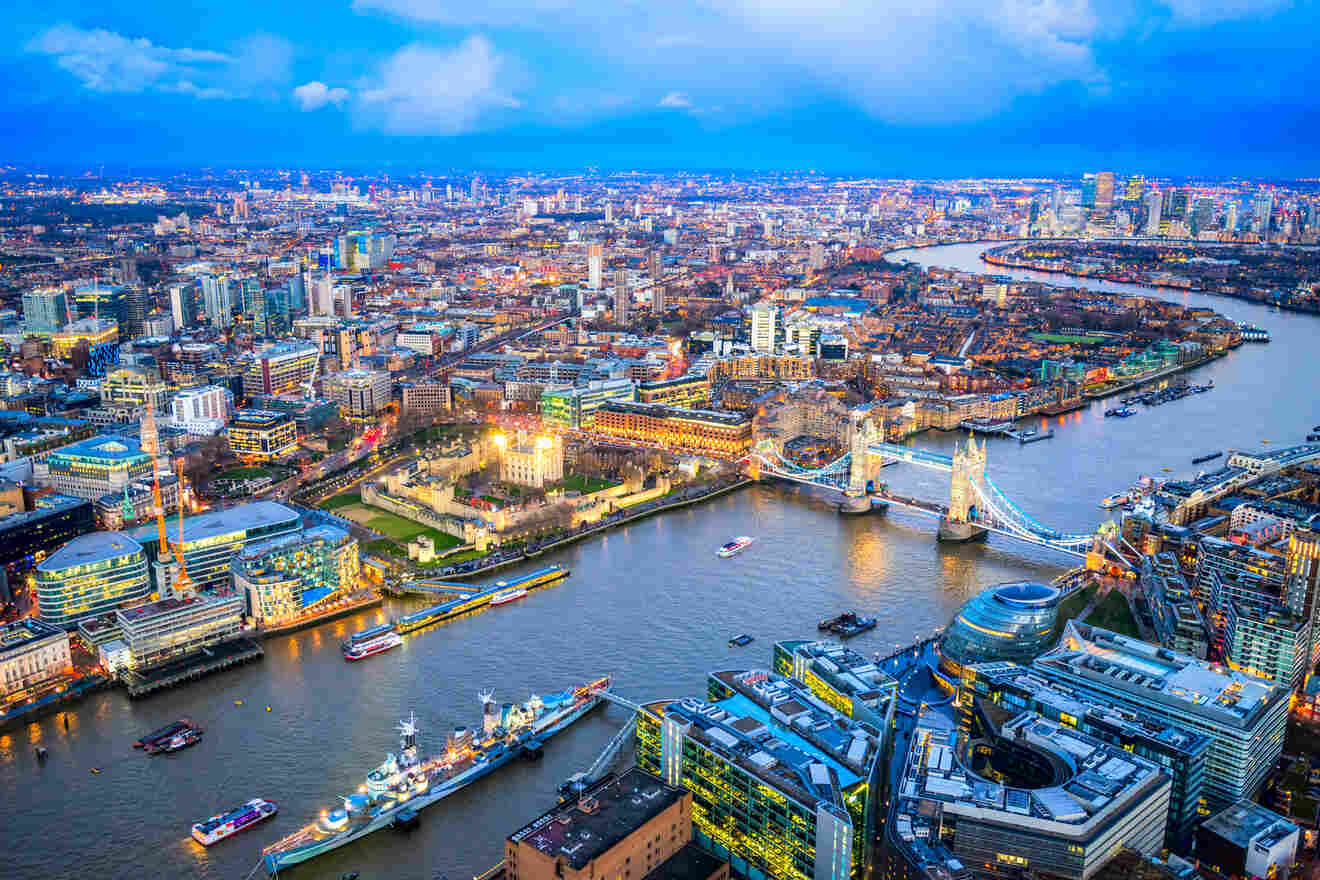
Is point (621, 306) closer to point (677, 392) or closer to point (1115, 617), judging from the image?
point (677, 392)

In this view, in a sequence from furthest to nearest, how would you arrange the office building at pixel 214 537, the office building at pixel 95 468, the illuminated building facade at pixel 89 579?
1. the office building at pixel 95 468
2. the office building at pixel 214 537
3. the illuminated building facade at pixel 89 579

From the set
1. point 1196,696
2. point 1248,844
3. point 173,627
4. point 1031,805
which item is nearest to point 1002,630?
point 1196,696

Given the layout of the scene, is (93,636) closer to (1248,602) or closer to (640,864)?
(640,864)

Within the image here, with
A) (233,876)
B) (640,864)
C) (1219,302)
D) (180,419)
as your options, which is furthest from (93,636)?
(1219,302)

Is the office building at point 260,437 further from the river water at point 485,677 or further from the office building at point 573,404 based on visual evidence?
the river water at point 485,677

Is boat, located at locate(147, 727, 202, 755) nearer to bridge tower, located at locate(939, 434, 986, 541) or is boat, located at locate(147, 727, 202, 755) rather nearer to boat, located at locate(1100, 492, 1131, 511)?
→ bridge tower, located at locate(939, 434, 986, 541)

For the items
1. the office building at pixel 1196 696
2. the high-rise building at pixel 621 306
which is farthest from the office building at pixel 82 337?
the office building at pixel 1196 696
